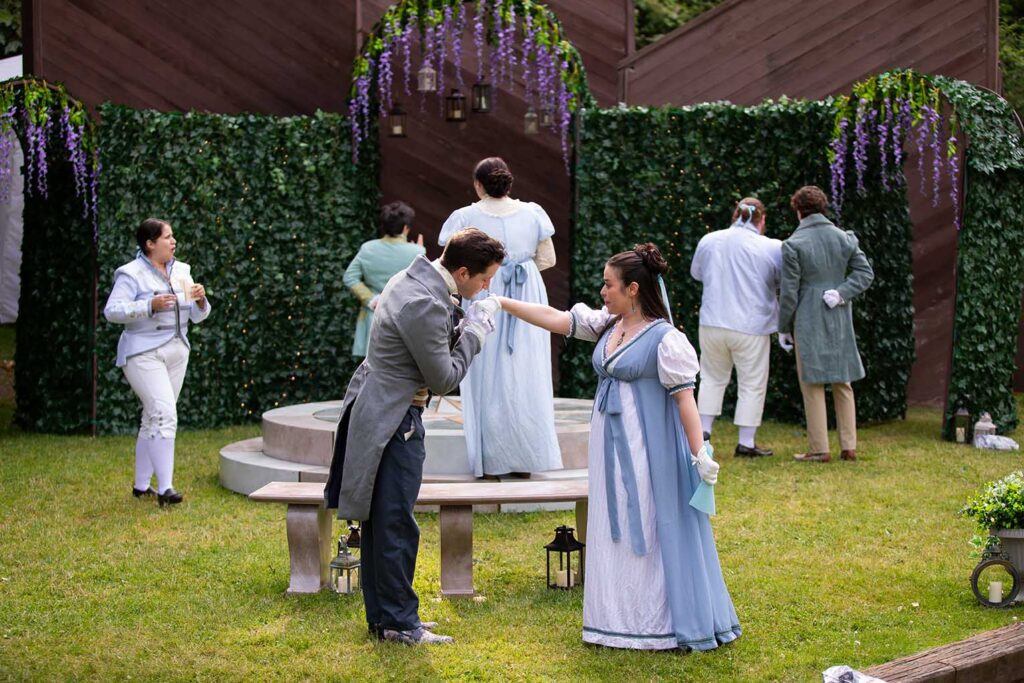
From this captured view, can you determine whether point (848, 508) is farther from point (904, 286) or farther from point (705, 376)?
point (904, 286)

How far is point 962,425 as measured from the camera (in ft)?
32.0

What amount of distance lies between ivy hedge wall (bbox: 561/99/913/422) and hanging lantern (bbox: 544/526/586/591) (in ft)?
15.7

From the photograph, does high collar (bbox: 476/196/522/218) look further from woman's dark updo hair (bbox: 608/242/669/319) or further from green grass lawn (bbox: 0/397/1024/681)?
woman's dark updo hair (bbox: 608/242/669/319)

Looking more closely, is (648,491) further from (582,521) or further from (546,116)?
(546,116)

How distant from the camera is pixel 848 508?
7.62 metres

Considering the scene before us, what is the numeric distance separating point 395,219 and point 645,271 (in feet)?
15.1

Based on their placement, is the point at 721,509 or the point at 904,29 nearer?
the point at 721,509

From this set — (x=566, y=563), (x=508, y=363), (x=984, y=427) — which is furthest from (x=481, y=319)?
(x=984, y=427)

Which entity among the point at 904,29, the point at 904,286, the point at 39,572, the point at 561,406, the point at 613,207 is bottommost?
the point at 39,572

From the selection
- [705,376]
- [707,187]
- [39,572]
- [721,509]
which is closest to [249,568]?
[39,572]

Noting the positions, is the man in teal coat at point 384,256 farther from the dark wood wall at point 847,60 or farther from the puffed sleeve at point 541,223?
the dark wood wall at point 847,60

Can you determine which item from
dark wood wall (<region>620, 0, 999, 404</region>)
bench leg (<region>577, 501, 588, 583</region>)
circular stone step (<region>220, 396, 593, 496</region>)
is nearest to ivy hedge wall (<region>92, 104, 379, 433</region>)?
circular stone step (<region>220, 396, 593, 496</region>)

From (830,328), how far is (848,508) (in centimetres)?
194

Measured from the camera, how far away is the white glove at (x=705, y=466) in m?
Result: 4.89
